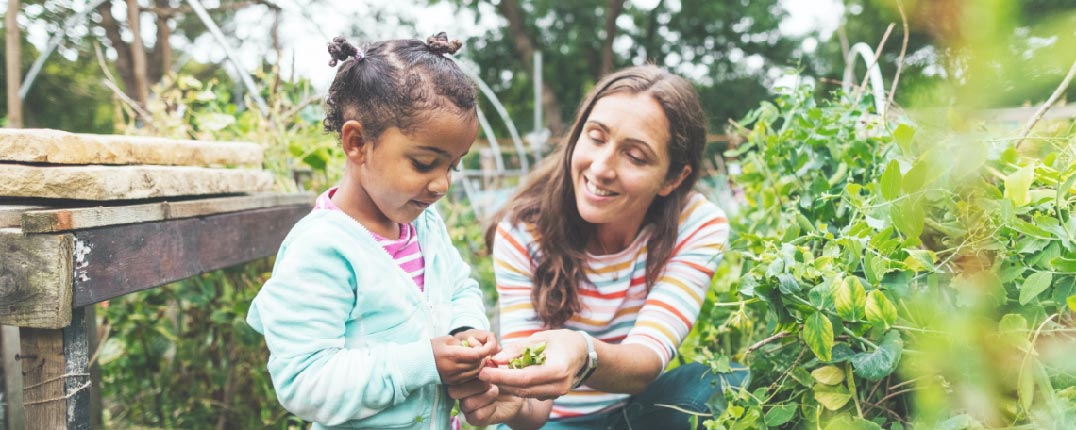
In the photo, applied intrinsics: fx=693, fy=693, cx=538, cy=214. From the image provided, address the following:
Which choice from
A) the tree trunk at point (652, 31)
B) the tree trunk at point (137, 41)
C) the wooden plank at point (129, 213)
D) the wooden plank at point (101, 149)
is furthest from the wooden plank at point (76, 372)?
the tree trunk at point (652, 31)

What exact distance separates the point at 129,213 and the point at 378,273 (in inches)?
19.9

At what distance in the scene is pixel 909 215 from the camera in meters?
1.07

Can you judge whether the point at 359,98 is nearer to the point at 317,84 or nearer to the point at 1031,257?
the point at 1031,257

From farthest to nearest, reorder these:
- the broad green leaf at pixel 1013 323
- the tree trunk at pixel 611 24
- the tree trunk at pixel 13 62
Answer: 1. the tree trunk at pixel 611 24
2. the tree trunk at pixel 13 62
3. the broad green leaf at pixel 1013 323

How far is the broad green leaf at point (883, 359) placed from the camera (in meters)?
1.09

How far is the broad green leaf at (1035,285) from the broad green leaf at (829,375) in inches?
13.8

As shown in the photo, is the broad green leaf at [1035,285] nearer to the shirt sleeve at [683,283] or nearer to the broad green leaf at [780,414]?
the broad green leaf at [780,414]

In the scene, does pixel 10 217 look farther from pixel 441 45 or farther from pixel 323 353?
pixel 441 45

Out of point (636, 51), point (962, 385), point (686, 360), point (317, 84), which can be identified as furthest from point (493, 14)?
point (962, 385)

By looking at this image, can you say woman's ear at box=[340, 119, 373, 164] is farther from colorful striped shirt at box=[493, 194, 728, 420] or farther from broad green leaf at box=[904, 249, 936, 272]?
broad green leaf at box=[904, 249, 936, 272]

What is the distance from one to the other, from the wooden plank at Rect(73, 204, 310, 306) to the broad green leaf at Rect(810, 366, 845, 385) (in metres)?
1.27

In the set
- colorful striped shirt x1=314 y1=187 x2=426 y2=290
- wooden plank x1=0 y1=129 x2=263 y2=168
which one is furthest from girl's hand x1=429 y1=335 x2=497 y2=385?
wooden plank x1=0 y1=129 x2=263 y2=168

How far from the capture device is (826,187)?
1.59 metres

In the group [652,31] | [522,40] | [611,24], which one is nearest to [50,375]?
[611,24]
